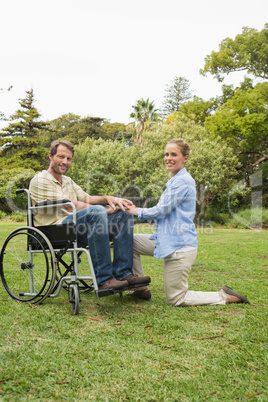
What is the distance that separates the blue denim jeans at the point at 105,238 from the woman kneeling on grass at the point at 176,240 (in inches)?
6.5

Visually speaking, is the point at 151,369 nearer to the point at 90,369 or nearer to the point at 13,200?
the point at 90,369

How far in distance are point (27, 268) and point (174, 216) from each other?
144 cm

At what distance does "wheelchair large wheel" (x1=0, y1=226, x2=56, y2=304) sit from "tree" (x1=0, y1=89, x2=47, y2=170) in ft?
68.5

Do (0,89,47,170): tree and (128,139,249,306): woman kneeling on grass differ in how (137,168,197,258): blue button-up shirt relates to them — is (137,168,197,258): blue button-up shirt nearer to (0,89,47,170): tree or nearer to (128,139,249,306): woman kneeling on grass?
(128,139,249,306): woman kneeling on grass

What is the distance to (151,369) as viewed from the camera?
1895mm

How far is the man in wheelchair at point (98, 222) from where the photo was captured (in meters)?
2.94

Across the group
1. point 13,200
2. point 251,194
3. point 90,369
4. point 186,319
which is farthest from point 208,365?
point 13,200

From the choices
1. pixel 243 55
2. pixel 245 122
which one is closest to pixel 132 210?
pixel 245 122

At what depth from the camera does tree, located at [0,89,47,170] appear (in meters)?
24.7

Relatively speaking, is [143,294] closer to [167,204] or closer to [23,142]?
[167,204]

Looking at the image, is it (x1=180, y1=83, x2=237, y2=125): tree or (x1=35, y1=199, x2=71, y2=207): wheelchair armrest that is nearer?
(x1=35, y1=199, x2=71, y2=207): wheelchair armrest

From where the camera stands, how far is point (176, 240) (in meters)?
3.17

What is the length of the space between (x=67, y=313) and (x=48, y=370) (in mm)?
1083

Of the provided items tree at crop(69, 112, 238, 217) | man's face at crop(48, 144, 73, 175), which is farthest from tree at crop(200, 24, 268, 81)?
man's face at crop(48, 144, 73, 175)
